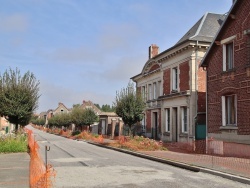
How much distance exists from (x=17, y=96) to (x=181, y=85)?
40.1 ft

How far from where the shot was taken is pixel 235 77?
61.0 ft

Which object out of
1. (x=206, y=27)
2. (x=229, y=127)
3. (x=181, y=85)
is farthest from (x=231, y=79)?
(x=206, y=27)

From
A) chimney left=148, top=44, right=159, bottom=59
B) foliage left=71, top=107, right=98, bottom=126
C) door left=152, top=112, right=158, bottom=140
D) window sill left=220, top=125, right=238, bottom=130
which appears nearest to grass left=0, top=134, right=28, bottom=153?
window sill left=220, top=125, right=238, bottom=130

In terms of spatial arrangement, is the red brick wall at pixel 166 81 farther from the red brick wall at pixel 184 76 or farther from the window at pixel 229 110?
the window at pixel 229 110

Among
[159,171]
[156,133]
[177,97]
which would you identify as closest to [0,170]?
[159,171]

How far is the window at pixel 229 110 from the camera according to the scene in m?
19.1

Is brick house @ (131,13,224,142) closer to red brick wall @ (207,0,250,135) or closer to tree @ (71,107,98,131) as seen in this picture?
red brick wall @ (207,0,250,135)

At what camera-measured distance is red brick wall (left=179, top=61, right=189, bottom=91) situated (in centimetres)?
2642

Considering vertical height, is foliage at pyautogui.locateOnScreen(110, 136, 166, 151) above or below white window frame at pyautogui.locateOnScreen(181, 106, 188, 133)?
below

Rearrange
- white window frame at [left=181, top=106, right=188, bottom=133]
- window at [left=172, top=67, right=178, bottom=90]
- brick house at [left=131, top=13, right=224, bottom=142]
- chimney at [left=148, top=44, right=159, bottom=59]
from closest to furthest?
brick house at [left=131, top=13, right=224, bottom=142] → white window frame at [left=181, top=106, right=188, bottom=133] → window at [left=172, top=67, right=178, bottom=90] → chimney at [left=148, top=44, right=159, bottom=59]

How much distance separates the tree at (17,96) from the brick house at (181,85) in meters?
10.9

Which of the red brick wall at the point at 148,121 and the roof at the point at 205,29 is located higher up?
the roof at the point at 205,29

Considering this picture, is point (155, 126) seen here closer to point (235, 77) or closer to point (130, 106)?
point (130, 106)

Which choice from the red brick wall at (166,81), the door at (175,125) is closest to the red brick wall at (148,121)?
the red brick wall at (166,81)
